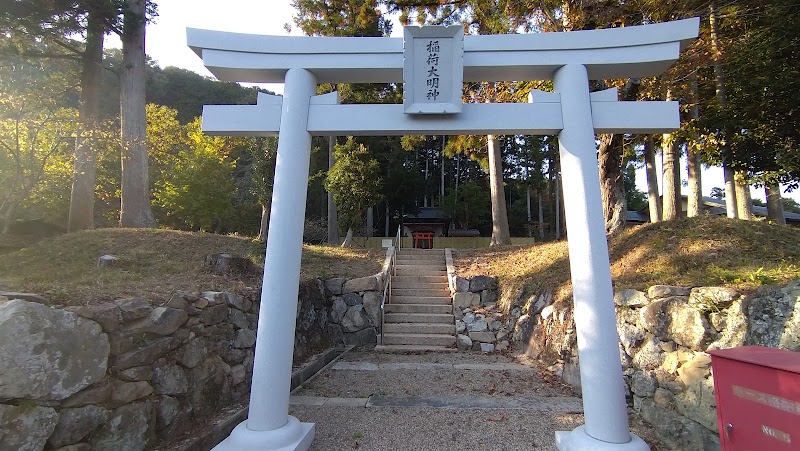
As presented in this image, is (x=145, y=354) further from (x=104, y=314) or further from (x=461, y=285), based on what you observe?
(x=461, y=285)

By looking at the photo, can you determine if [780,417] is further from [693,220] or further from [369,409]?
[693,220]

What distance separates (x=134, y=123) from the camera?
436 inches

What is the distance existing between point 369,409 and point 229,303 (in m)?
1.90

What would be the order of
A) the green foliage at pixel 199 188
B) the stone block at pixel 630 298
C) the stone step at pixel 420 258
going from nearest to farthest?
the stone block at pixel 630 298 → the stone step at pixel 420 258 → the green foliage at pixel 199 188

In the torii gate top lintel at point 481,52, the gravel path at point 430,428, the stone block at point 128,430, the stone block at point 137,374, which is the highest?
the torii gate top lintel at point 481,52

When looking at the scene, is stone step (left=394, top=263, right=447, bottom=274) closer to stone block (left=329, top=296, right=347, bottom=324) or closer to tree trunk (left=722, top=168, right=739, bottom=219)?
stone block (left=329, top=296, right=347, bottom=324)

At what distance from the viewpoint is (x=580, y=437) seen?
328cm

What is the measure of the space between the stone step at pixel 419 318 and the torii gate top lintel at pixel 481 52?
19.0ft

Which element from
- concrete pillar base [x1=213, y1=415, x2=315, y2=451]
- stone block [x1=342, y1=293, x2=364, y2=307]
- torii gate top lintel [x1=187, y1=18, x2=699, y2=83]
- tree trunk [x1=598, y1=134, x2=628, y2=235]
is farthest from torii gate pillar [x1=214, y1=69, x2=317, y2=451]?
tree trunk [x1=598, y1=134, x2=628, y2=235]

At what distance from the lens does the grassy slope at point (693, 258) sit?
4559 mm

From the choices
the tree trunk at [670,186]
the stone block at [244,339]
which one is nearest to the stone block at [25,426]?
the stone block at [244,339]

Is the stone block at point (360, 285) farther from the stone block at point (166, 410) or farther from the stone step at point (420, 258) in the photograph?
the stone block at point (166, 410)

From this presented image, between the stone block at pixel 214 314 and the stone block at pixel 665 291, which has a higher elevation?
the stone block at pixel 665 291

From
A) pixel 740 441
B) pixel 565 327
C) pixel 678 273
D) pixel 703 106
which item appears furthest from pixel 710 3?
pixel 740 441
